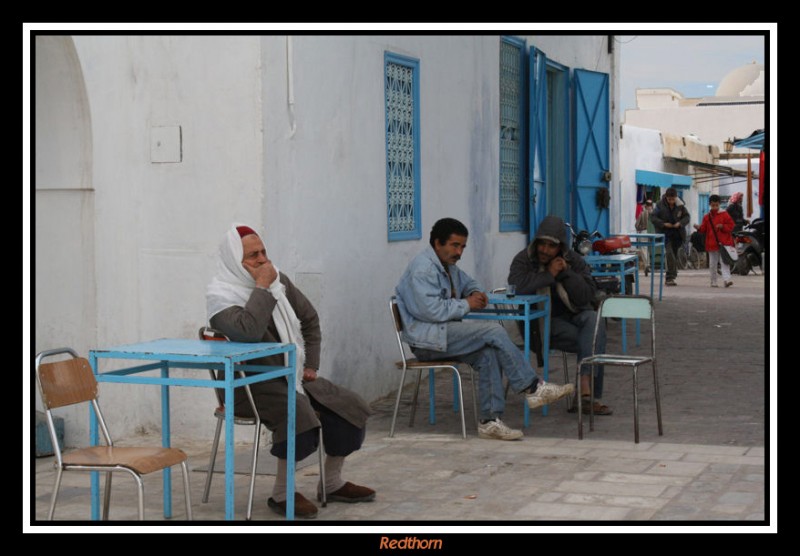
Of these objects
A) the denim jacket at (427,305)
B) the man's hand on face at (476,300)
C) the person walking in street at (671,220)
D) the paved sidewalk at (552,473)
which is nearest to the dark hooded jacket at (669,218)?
the person walking in street at (671,220)

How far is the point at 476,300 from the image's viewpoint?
7.41m

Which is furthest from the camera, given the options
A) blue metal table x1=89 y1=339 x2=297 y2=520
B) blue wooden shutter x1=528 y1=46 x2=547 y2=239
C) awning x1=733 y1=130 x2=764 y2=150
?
awning x1=733 y1=130 x2=764 y2=150

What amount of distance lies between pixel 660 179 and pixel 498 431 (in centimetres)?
2212

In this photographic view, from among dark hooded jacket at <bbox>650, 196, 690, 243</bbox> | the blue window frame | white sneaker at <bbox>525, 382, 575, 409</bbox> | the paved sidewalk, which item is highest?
the blue window frame

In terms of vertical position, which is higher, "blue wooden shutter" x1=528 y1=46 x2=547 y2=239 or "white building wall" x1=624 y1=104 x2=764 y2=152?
"white building wall" x1=624 y1=104 x2=764 y2=152

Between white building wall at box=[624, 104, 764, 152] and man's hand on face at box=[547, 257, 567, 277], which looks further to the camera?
white building wall at box=[624, 104, 764, 152]

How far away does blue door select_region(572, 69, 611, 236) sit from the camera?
14.2 metres

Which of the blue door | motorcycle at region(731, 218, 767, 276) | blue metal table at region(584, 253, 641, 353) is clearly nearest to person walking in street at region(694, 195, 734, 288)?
motorcycle at region(731, 218, 767, 276)

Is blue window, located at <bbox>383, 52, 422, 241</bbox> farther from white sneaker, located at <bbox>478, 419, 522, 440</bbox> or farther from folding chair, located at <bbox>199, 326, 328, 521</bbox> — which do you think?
folding chair, located at <bbox>199, 326, 328, 521</bbox>

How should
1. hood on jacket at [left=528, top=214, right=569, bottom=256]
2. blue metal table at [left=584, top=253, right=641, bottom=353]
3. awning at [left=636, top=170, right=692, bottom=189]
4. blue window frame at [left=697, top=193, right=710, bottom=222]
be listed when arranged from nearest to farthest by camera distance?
hood on jacket at [left=528, top=214, right=569, bottom=256] → blue metal table at [left=584, top=253, right=641, bottom=353] → awning at [left=636, top=170, right=692, bottom=189] → blue window frame at [left=697, top=193, right=710, bottom=222]

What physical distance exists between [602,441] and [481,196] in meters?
4.22

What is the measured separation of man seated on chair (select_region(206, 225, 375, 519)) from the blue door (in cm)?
877

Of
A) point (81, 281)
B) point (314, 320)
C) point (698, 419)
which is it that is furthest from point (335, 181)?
point (698, 419)

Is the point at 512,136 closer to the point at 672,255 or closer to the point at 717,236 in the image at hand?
the point at 717,236
